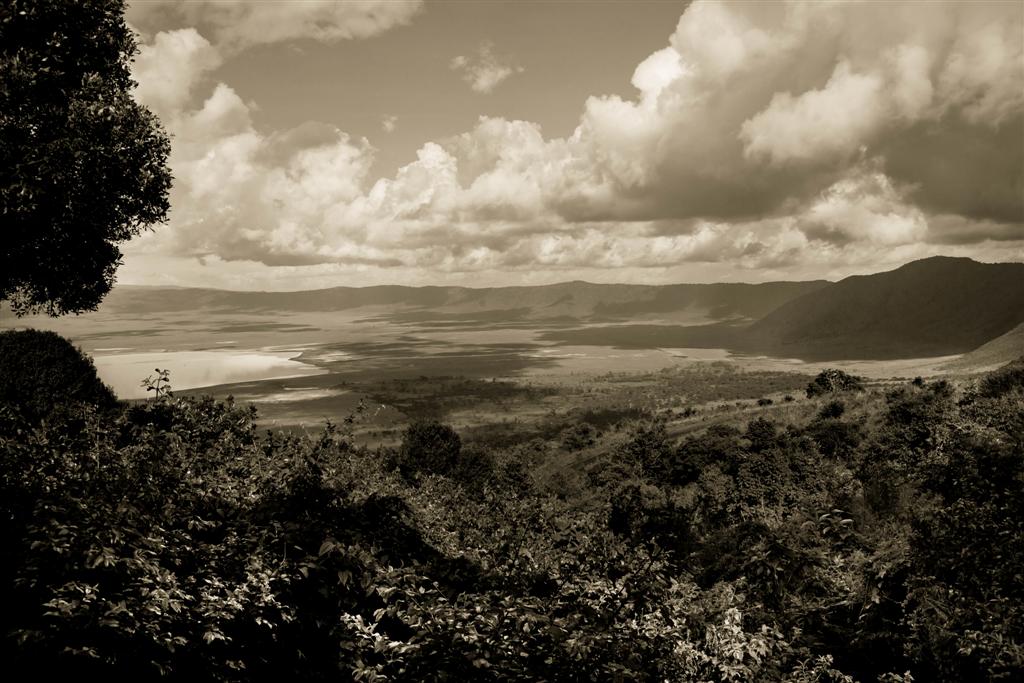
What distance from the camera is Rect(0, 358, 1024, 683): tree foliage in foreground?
6.14 metres

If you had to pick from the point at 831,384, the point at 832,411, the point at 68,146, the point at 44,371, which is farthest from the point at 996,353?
the point at 68,146

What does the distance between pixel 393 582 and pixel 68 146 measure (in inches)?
462

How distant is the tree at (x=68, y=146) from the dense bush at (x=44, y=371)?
7753 mm

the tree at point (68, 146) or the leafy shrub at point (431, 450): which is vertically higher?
the tree at point (68, 146)

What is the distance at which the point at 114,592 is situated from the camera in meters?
6.13

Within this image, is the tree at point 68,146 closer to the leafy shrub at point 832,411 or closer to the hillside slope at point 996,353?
the leafy shrub at point 832,411

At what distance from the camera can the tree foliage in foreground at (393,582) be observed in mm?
6141

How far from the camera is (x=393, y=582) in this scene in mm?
7176

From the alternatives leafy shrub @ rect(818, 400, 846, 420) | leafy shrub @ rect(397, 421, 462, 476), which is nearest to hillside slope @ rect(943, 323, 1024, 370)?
leafy shrub @ rect(818, 400, 846, 420)

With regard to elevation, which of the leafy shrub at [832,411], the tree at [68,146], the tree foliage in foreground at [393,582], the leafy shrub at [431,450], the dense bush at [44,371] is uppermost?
the tree at [68,146]

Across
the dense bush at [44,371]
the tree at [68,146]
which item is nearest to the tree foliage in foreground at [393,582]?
the tree at [68,146]

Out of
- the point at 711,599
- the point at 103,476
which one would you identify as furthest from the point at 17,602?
the point at 711,599

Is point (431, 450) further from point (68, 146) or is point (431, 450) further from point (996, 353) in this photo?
point (996, 353)

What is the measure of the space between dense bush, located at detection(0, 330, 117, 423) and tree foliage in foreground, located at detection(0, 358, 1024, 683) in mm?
9107
